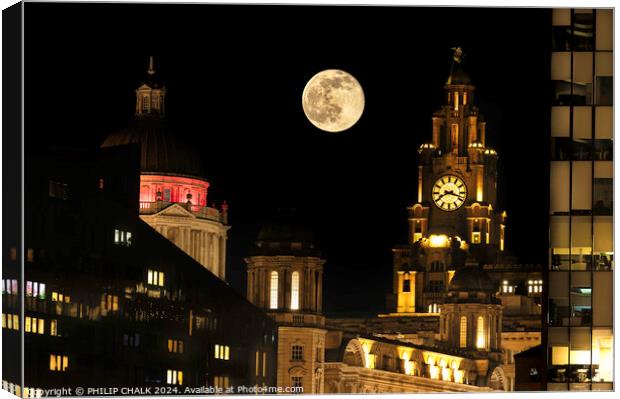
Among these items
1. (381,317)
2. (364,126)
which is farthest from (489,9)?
(381,317)

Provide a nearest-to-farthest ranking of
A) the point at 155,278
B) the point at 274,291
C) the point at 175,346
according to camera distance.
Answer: the point at 155,278
the point at 175,346
the point at 274,291

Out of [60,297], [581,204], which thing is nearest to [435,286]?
[581,204]

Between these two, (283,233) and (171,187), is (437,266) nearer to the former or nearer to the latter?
(283,233)

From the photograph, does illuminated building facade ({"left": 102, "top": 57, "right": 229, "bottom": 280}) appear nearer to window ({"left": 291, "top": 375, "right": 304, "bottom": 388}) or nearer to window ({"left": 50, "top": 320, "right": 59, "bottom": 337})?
window ({"left": 291, "top": 375, "right": 304, "bottom": 388})

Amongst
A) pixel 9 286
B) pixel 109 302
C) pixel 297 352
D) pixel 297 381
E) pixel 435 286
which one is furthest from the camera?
pixel 435 286

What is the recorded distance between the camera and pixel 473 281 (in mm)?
117438

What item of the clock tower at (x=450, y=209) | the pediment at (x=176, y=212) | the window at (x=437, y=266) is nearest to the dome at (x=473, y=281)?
the clock tower at (x=450, y=209)

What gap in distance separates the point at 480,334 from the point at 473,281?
249cm

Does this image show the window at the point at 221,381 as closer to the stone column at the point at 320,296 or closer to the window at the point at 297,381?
the window at the point at 297,381

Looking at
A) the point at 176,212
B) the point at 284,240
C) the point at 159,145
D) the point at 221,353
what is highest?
the point at 159,145

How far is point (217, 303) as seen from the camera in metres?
107

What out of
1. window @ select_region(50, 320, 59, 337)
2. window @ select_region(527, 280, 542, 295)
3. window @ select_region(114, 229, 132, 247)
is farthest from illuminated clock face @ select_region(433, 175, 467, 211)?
window @ select_region(50, 320, 59, 337)

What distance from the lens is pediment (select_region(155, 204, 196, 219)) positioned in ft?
354

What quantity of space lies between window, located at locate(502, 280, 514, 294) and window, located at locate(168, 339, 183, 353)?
13634 millimetres
